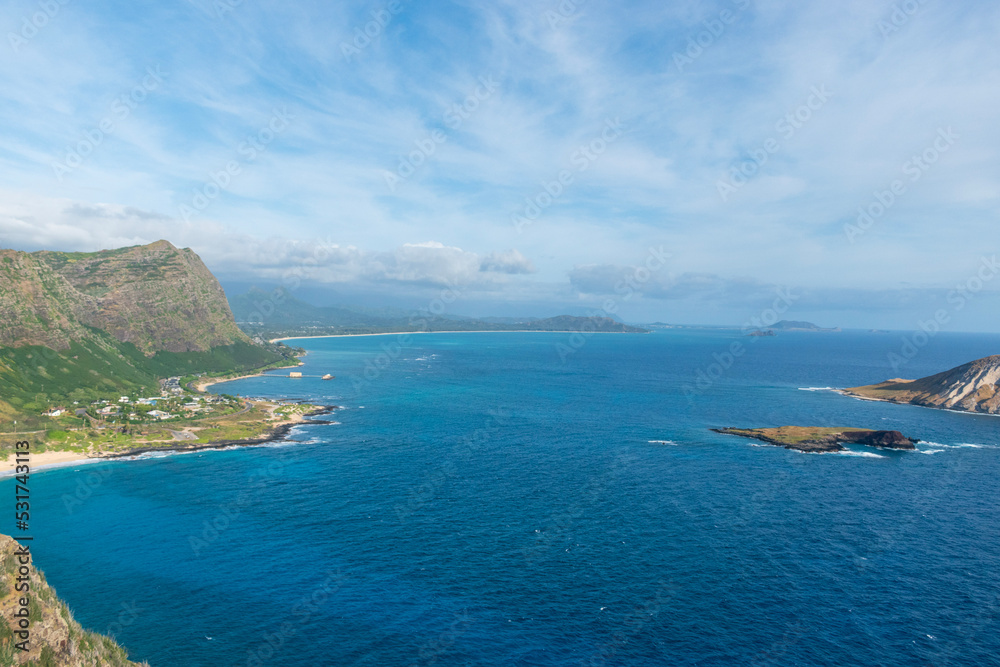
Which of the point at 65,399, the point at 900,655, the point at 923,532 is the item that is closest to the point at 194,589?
the point at 900,655

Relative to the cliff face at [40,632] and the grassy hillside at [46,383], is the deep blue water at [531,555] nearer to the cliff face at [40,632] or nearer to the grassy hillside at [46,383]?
the cliff face at [40,632]

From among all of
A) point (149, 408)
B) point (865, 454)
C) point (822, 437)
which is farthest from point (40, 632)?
point (822, 437)

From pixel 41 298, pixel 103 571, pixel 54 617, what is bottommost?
pixel 103 571

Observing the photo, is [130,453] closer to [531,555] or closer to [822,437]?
[531,555]

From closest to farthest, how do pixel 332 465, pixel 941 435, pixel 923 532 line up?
pixel 923 532
pixel 332 465
pixel 941 435

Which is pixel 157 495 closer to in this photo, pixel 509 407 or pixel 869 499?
pixel 509 407

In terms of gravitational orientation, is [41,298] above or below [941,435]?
above

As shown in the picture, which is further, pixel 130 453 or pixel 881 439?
pixel 881 439

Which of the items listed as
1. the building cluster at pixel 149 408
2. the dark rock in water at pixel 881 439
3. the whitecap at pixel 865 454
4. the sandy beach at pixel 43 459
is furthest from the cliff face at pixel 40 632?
the dark rock in water at pixel 881 439
